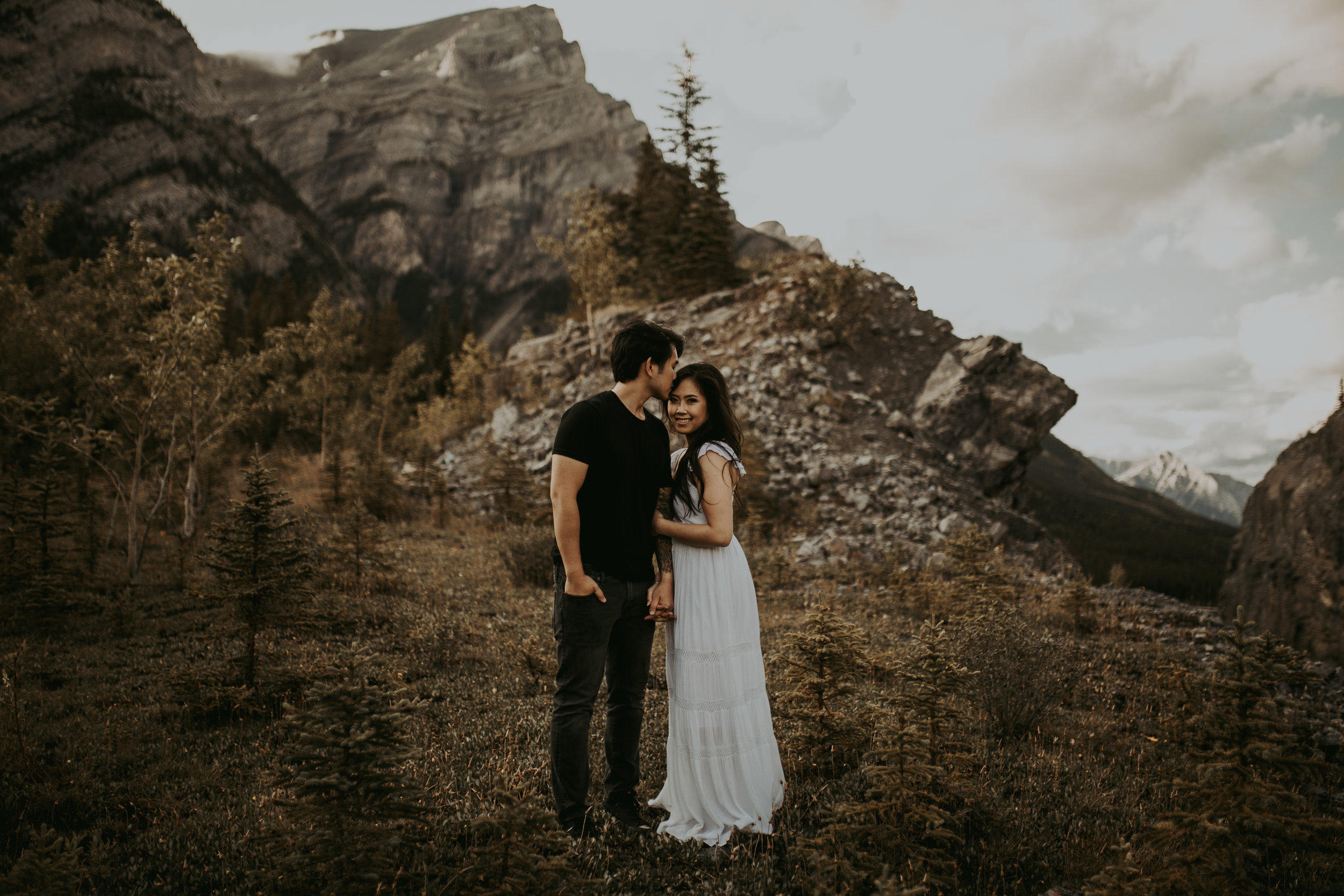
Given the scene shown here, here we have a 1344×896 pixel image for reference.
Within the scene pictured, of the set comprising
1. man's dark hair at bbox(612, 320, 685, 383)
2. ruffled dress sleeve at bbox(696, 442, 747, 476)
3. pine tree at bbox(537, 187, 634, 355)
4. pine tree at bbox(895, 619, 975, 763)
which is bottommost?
pine tree at bbox(895, 619, 975, 763)

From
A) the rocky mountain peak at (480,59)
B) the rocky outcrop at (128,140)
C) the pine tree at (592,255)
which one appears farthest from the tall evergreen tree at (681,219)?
the rocky mountain peak at (480,59)

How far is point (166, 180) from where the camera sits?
8669cm

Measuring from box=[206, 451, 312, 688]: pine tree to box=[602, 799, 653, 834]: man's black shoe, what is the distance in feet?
11.0

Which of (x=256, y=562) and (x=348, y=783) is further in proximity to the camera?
(x=256, y=562)

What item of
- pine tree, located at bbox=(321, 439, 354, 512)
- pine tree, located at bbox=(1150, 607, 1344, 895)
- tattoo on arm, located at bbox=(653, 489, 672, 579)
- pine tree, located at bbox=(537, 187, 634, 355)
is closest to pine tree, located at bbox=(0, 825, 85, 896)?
tattoo on arm, located at bbox=(653, 489, 672, 579)

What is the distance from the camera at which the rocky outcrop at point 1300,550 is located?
7488 millimetres

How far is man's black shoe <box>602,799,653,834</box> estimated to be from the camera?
→ 3.49 meters

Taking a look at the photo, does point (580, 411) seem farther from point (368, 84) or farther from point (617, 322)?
point (368, 84)

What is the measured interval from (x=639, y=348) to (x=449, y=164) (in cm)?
17262

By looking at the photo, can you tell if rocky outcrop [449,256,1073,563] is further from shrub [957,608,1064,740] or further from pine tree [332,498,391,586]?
pine tree [332,498,391,586]

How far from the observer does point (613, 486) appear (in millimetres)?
3494

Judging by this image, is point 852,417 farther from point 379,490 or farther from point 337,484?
point 337,484

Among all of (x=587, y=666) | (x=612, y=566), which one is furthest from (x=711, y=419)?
(x=587, y=666)

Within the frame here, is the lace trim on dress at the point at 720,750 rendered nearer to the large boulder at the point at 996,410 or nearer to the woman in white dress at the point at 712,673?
the woman in white dress at the point at 712,673
